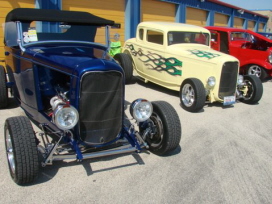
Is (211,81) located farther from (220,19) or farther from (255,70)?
(220,19)

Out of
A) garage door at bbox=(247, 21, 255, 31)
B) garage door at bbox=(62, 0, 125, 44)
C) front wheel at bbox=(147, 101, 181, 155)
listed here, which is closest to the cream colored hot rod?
garage door at bbox=(62, 0, 125, 44)

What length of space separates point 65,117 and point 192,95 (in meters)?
3.55

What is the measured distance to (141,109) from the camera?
134 inches

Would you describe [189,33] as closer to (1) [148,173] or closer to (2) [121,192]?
(1) [148,173]

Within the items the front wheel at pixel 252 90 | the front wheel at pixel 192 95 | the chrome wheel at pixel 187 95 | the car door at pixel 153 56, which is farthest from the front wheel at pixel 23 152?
the front wheel at pixel 252 90

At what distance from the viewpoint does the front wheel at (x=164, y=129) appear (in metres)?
3.41

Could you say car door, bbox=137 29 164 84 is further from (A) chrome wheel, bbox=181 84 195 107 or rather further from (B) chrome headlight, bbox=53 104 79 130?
(B) chrome headlight, bbox=53 104 79 130

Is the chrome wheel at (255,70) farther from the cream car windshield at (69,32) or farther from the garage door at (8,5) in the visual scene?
the garage door at (8,5)

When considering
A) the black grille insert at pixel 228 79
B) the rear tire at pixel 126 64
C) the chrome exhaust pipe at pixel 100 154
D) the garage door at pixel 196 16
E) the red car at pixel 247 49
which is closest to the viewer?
the chrome exhaust pipe at pixel 100 154

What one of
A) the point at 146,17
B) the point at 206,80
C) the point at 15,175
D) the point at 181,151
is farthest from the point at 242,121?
the point at 146,17

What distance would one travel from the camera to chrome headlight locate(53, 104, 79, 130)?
2754mm

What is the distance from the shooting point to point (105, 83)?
3.05 metres

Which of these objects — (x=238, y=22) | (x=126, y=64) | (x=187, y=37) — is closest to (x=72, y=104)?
(x=126, y=64)

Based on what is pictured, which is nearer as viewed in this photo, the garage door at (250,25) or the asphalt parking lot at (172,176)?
the asphalt parking lot at (172,176)
